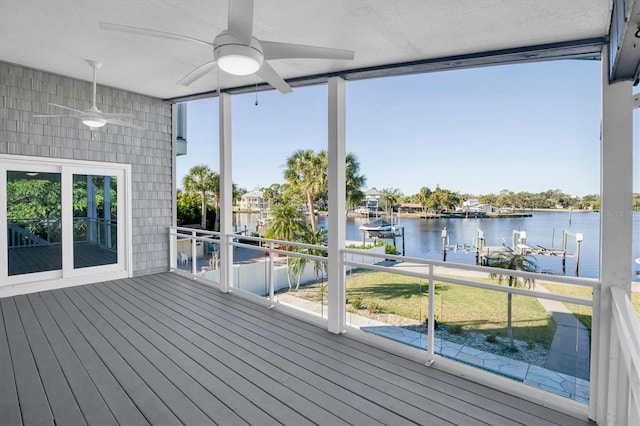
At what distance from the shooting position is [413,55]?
3447 mm

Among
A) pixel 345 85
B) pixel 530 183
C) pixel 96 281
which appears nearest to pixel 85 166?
pixel 96 281

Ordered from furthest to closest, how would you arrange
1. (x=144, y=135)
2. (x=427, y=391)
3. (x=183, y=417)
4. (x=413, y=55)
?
1. (x=144, y=135)
2. (x=413, y=55)
3. (x=427, y=391)
4. (x=183, y=417)

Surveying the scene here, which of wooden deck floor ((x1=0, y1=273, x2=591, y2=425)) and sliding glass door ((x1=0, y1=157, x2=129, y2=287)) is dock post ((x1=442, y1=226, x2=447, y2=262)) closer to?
wooden deck floor ((x1=0, y1=273, x2=591, y2=425))

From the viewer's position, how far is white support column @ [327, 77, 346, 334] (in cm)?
384

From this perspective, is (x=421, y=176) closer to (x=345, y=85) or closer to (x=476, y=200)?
(x=476, y=200)

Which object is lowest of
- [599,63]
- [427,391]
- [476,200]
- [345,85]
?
[427,391]

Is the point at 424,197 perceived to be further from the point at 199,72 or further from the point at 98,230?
the point at 98,230

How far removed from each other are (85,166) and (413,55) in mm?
5310

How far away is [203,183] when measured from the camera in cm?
768

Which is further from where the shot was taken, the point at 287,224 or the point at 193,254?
the point at 287,224

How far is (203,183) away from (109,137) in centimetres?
224

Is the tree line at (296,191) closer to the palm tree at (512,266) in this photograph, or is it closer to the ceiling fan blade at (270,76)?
the palm tree at (512,266)

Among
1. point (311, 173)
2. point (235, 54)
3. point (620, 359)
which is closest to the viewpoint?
point (235, 54)

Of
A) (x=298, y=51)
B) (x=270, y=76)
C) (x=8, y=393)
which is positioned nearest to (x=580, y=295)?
(x=298, y=51)
